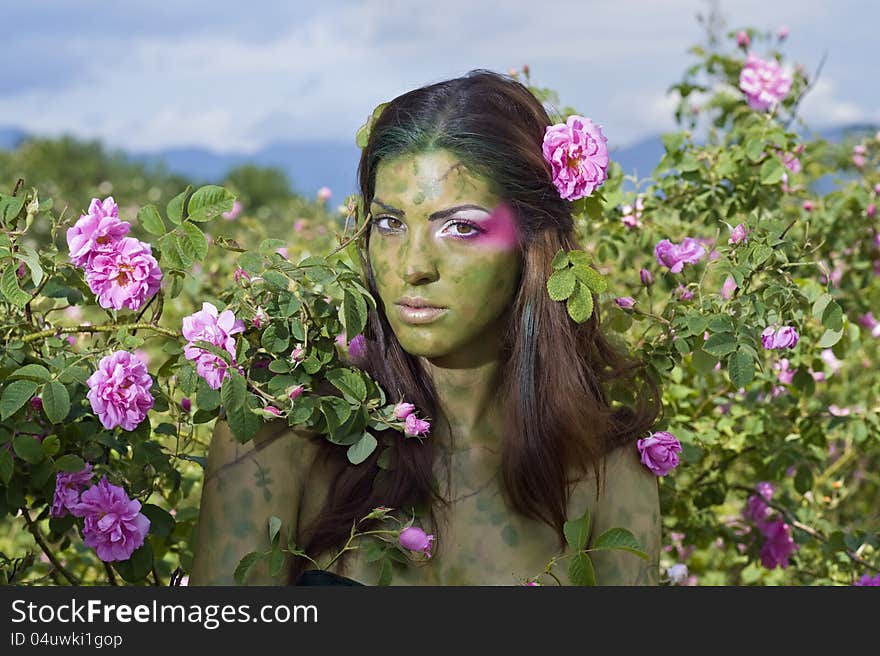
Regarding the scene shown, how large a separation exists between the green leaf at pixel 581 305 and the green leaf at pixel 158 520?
2.49 feet

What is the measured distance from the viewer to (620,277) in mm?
3346

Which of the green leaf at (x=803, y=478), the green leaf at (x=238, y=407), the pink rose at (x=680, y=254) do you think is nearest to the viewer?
the green leaf at (x=238, y=407)

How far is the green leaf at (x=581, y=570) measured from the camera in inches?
68.1

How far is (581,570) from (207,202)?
2.63 feet

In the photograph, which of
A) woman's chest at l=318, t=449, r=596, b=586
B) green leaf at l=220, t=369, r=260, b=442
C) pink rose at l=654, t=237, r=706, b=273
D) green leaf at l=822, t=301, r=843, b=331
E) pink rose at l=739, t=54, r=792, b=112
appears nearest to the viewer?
green leaf at l=220, t=369, r=260, b=442

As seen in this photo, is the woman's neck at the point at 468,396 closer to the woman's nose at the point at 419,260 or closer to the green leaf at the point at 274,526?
the woman's nose at the point at 419,260

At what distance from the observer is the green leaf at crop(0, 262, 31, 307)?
1762 mm

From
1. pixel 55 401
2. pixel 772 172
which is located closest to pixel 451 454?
pixel 55 401

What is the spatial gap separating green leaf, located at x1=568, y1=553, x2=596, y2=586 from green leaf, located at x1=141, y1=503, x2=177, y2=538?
27.0 inches

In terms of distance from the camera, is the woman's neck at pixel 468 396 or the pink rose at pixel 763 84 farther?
the pink rose at pixel 763 84

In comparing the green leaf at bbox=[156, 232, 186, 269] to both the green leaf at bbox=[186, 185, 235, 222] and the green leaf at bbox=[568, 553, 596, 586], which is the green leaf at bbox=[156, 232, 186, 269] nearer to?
the green leaf at bbox=[186, 185, 235, 222]

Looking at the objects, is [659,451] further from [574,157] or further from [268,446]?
[268,446]

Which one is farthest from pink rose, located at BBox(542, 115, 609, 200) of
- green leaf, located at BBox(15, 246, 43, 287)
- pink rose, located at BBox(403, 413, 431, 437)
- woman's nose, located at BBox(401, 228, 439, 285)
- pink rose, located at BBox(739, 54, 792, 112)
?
pink rose, located at BBox(739, 54, 792, 112)

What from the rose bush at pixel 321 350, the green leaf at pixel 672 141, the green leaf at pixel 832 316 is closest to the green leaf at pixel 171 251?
the rose bush at pixel 321 350
